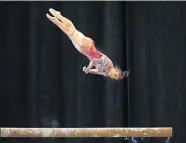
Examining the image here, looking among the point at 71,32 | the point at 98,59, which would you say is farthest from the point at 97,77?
the point at 71,32

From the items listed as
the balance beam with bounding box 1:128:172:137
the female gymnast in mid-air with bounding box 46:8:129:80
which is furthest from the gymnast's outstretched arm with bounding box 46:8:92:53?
the balance beam with bounding box 1:128:172:137

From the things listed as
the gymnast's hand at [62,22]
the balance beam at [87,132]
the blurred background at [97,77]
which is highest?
the gymnast's hand at [62,22]

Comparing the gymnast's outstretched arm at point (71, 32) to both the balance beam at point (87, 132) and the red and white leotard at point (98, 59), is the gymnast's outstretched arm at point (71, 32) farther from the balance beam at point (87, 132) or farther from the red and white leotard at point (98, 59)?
the balance beam at point (87, 132)

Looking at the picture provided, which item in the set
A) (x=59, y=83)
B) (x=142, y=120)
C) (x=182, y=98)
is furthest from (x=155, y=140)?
(x=59, y=83)

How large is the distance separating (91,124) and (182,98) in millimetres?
449

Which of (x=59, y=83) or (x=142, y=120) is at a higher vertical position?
(x=59, y=83)

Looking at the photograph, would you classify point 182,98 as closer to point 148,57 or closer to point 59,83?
point 148,57

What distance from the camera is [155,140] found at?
1.67 m

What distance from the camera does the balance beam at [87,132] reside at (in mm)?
1501

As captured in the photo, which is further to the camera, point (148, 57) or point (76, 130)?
point (148, 57)

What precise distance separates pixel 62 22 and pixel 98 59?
25 centimetres

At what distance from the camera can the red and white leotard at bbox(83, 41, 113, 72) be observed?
167 centimetres

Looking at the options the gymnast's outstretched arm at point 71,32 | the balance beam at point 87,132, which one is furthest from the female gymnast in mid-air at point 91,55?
the balance beam at point 87,132

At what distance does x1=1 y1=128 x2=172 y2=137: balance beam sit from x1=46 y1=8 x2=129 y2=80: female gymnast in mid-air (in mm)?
284
